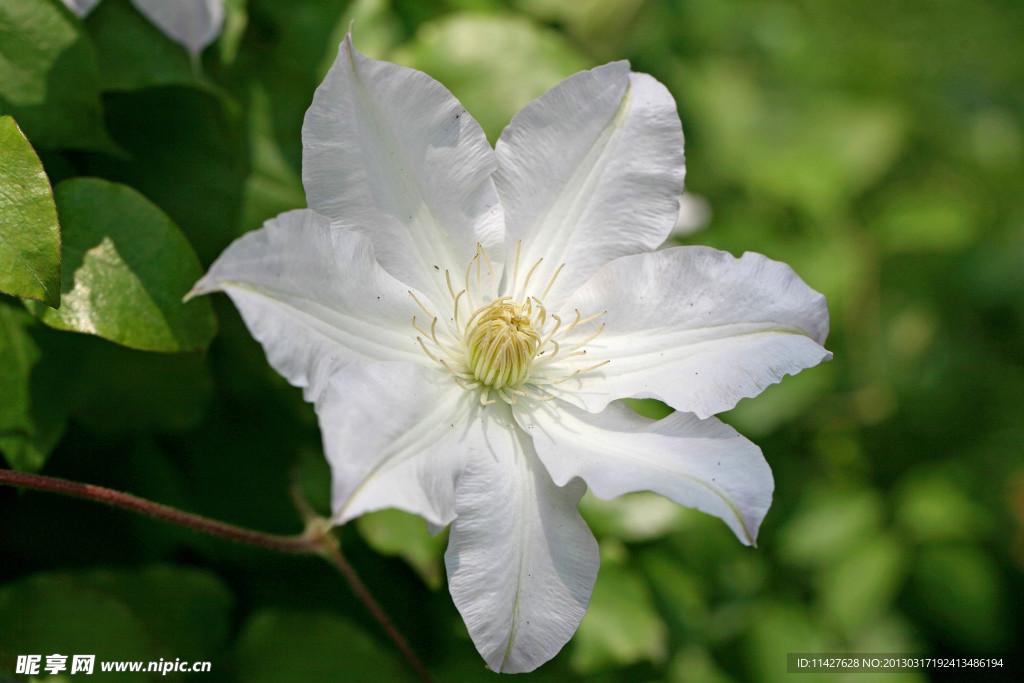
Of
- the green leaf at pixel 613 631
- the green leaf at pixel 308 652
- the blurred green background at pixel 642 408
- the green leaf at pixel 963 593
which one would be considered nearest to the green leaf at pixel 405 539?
the blurred green background at pixel 642 408

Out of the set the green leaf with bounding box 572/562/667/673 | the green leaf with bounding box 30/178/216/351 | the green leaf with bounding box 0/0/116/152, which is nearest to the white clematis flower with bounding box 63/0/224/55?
the green leaf with bounding box 0/0/116/152

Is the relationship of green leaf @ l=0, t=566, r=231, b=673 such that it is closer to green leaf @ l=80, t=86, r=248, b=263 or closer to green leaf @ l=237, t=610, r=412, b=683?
green leaf @ l=237, t=610, r=412, b=683

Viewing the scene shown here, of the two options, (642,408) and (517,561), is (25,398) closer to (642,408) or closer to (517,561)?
(517,561)

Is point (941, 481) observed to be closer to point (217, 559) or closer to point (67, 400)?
point (217, 559)

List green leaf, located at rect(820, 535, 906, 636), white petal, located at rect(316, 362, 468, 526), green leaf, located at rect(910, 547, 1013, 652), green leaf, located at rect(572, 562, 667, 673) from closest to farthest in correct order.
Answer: white petal, located at rect(316, 362, 468, 526)
green leaf, located at rect(572, 562, 667, 673)
green leaf, located at rect(820, 535, 906, 636)
green leaf, located at rect(910, 547, 1013, 652)

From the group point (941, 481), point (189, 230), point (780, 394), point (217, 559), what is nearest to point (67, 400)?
point (189, 230)

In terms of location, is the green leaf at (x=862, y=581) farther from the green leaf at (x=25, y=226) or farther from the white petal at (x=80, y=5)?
the white petal at (x=80, y=5)
